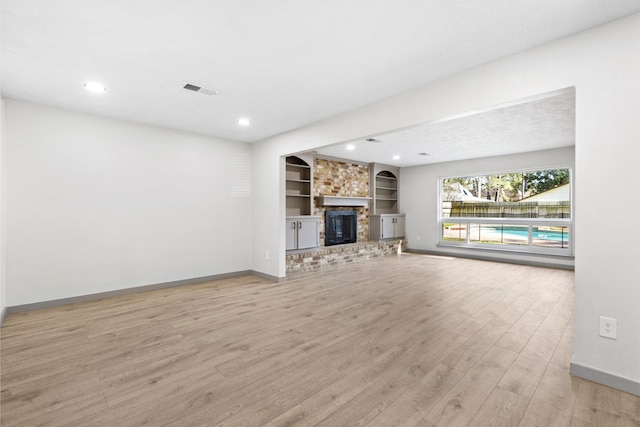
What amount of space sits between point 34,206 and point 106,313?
5.11ft

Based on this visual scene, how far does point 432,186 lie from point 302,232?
4.21 meters

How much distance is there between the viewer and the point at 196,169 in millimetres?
4863

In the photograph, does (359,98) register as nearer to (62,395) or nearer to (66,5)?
(66,5)

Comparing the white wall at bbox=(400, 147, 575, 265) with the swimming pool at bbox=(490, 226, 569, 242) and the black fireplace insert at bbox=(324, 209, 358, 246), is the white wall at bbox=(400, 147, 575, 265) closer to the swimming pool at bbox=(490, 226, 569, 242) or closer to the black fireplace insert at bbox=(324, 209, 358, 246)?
the swimming pool at bbox=(490, 226, 569, 242)

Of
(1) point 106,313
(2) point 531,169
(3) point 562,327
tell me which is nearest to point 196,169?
Answer: (1) point 106,313

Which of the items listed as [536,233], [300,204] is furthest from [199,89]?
[536,233]

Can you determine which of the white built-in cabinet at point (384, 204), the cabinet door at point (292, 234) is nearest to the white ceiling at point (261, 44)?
the cabinet door at point (292, 234)

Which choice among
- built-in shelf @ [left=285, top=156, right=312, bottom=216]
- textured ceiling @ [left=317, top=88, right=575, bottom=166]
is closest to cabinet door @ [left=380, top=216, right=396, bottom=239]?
textured ceiling @ [left=317, top=88, right=575, bottom=166]

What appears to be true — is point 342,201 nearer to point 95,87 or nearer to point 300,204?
point 300,204

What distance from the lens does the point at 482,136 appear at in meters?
5.14

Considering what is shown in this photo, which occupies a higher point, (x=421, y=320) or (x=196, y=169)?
(x=196, y=169)

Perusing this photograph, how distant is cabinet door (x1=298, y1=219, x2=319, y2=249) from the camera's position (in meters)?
5.97

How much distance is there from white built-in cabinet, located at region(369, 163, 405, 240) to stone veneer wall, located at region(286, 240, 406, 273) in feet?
1.07

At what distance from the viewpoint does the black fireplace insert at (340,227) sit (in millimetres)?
7039
